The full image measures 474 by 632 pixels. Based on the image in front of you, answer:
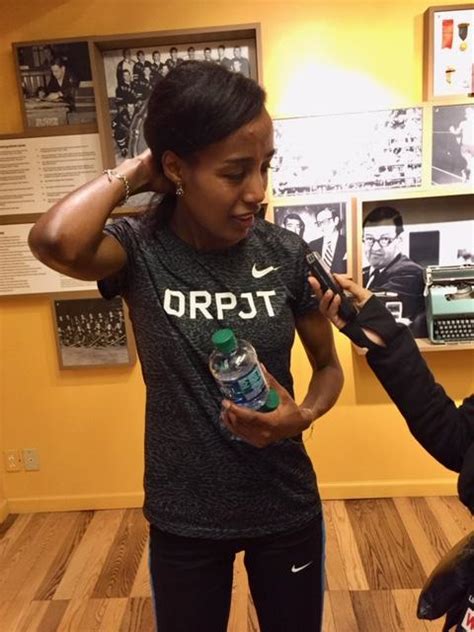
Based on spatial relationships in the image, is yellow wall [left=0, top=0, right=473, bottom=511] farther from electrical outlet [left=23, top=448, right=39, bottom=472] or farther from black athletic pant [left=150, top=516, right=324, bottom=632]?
black athletic pant [left=150, top=516, right=324, bottom=632]

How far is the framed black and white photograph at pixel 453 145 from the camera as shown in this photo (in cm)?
221

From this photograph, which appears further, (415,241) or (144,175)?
(415,241)

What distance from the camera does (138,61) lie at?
222cm

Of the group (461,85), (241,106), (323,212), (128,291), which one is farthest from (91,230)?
(461,85)

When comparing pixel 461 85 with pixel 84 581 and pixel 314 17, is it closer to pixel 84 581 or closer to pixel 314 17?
pixel 314 17

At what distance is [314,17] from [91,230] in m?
1.75

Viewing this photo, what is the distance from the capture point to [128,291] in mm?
976

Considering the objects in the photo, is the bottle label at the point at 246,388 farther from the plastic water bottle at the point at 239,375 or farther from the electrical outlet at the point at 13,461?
the electrical outlet at the point at 13,461

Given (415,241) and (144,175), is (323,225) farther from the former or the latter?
(144,175)

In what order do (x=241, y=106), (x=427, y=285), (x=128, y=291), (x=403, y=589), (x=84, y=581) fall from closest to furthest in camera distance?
(x=241, y=106), (x=128, y=291), (x=403, y=589), (x=84, y=581), (x=427, y=285)

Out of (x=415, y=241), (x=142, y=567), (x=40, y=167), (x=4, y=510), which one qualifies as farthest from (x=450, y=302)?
(x=4, y=510)

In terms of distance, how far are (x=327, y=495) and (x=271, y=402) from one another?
75.5 inches

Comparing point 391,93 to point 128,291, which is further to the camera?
point 391,93

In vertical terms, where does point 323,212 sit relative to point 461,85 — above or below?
below
